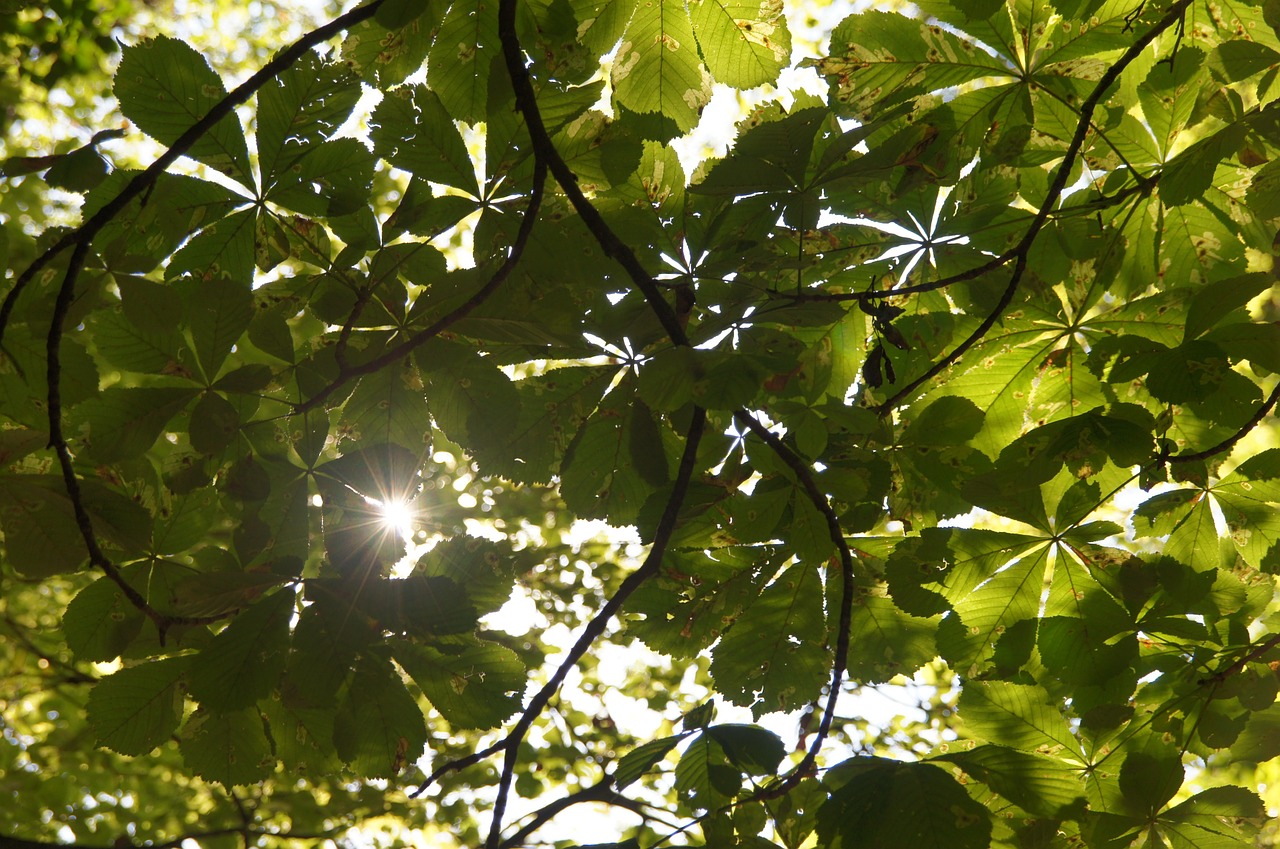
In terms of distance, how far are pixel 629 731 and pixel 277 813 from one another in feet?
8.70

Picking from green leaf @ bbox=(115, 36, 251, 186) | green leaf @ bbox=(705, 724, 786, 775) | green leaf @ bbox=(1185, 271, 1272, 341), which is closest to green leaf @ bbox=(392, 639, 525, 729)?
green leaf @ bbox=(705, 724, 786, 775)

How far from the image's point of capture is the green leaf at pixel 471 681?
60.0 inches

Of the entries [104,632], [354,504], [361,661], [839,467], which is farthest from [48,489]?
[839,467]

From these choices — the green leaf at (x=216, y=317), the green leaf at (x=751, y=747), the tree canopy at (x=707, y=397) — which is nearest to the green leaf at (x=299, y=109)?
the tree canopy at (x=707, y=397)

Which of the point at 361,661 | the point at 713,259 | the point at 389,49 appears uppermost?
the point at 389,49

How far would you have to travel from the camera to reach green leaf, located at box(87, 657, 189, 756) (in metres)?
1.44

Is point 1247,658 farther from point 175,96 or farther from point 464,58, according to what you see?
point 175,96

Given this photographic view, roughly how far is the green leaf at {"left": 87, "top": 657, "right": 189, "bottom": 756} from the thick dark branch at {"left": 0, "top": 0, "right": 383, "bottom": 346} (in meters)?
0.62

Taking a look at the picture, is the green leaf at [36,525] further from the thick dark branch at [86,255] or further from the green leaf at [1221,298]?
the green leaf at [1221,298]

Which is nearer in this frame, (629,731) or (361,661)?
(361,661)

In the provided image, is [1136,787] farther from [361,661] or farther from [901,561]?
[361,661]

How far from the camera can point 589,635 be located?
4.39 feet

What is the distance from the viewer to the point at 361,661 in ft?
4.41

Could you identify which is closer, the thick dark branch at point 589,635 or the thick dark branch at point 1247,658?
the thick dark branch at point 589,635
